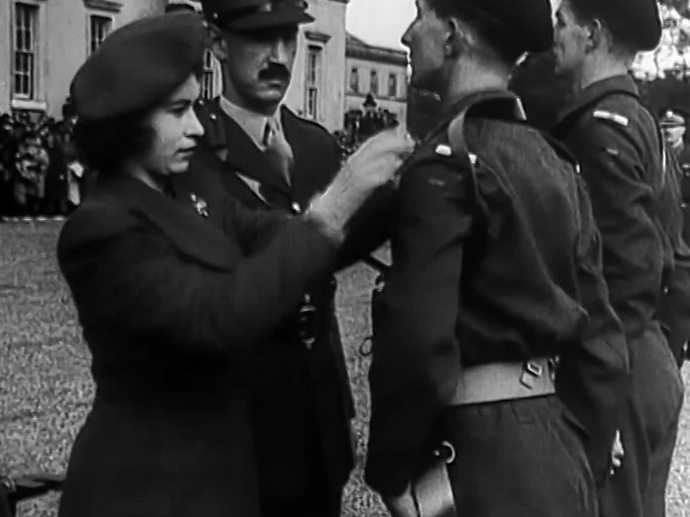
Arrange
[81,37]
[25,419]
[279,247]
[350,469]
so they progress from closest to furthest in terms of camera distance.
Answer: [279,247], [350,469], [25,419], [81,37]

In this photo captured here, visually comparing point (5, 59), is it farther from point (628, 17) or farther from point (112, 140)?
point (112, 140)

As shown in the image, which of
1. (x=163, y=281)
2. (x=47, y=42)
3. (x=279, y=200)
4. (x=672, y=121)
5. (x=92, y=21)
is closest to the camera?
(x=163, y=281)

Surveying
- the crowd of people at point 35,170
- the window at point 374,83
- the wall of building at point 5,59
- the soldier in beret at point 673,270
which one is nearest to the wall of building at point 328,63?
the window at point 374,83

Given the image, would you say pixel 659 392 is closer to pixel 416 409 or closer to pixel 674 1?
pixel 416 409

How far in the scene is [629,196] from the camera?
3.76 metres

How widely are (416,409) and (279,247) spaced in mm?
455

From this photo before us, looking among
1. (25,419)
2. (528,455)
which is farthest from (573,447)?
(25,419)

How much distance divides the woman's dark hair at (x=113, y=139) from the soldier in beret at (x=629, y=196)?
1440 mm

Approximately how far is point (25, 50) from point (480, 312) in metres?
29.3

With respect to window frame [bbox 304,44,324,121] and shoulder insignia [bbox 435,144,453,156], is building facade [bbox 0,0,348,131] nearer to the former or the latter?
window frame [bbox 304,44,324,121]

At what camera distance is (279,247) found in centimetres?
270

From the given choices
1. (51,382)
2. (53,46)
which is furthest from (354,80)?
(51,382)

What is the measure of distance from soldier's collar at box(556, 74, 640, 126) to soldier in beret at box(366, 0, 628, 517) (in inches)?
33.8

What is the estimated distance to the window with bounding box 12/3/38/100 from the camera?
100 ft
